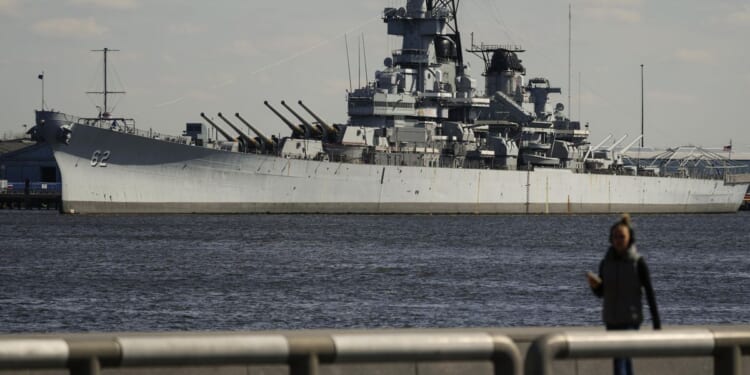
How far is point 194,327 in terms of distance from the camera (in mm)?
23188

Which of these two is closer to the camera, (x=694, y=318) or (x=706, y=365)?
(x=706, y=365)

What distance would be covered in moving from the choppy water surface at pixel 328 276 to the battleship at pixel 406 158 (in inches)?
262

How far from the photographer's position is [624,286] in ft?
32.0

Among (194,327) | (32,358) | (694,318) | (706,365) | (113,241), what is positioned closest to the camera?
(32,358)

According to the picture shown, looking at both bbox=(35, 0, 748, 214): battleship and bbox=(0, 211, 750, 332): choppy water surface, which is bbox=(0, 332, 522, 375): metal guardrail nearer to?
bbox=(0, 211, 750, 332): choppy water surface

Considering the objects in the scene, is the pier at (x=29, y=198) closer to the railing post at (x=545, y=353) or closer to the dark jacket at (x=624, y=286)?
the dark jacket at (x=624, y=286)

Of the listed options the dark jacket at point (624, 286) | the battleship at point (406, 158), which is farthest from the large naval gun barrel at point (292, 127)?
the dark jacket at point (624, 286)

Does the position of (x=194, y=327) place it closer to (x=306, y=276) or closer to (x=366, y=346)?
(x=306, y=276)

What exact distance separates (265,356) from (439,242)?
45.6 metres

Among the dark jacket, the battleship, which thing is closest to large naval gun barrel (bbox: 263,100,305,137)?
the battleship

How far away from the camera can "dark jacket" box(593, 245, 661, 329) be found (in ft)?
31.7

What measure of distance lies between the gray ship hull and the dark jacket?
208ft

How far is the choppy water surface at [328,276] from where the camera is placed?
25.0 metres

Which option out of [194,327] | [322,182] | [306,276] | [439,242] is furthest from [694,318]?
[322,182]
